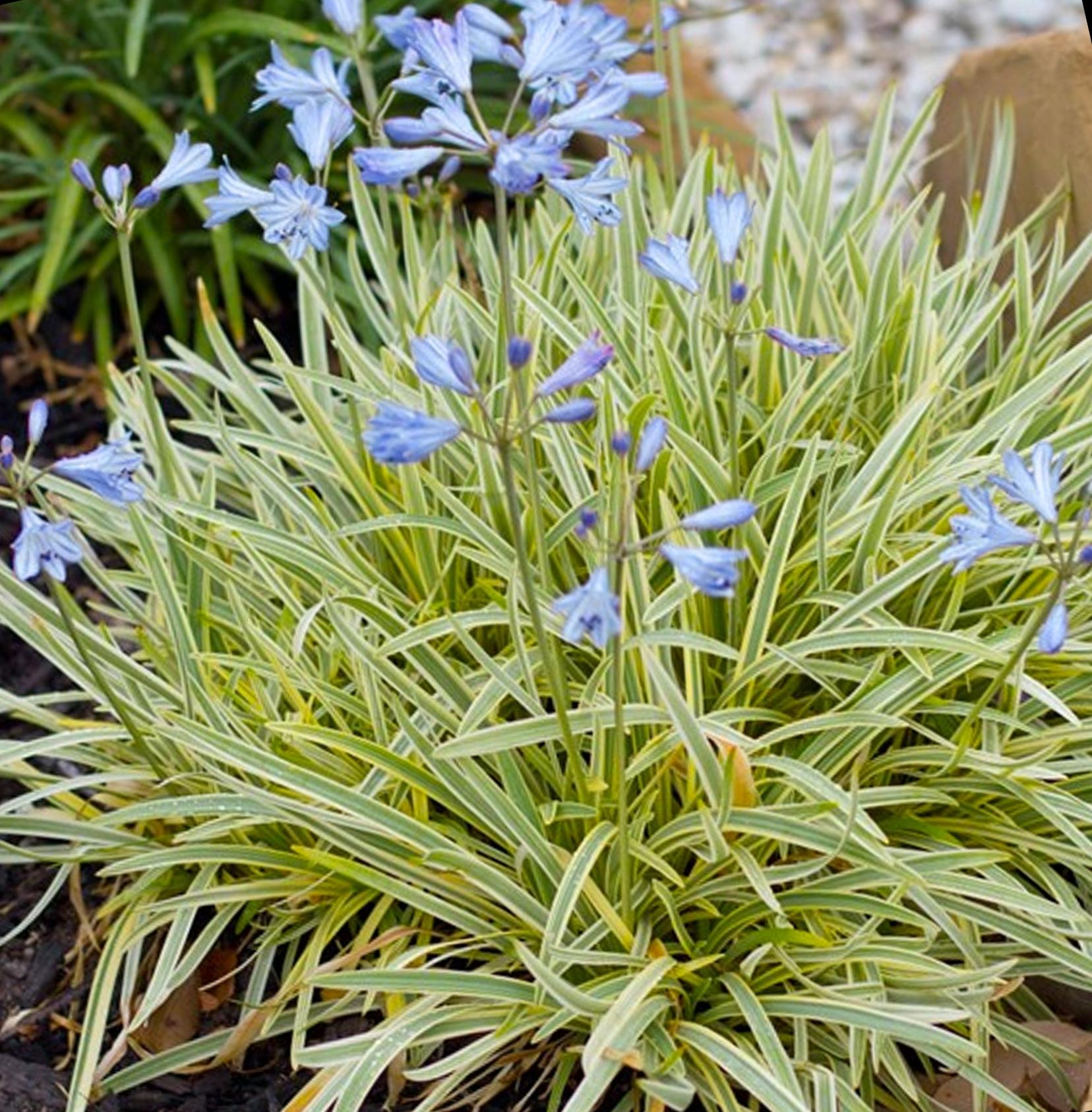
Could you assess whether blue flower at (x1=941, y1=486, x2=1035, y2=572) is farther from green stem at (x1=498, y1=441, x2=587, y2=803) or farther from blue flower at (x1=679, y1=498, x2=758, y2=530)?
green stem at (x1=498, y1=441, x2=587, y2=803)

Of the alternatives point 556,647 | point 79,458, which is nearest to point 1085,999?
point 556,647

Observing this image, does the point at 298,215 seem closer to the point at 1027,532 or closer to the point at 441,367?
the point at 441,367

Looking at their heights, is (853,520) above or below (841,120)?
above

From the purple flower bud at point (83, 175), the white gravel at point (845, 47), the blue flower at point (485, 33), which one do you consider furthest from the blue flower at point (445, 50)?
the white gravel at point (845, 47)

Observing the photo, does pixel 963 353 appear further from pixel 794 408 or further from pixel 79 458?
pixel 79 458

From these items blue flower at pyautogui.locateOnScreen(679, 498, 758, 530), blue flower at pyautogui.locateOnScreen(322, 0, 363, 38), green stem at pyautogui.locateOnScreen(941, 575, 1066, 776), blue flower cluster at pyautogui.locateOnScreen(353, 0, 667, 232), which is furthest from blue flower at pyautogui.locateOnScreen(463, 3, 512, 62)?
green stem at pyautogui.locateOnScreen(941, 575, 1066, 776)

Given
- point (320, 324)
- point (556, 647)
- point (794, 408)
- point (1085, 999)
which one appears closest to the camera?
point (556, 647)
